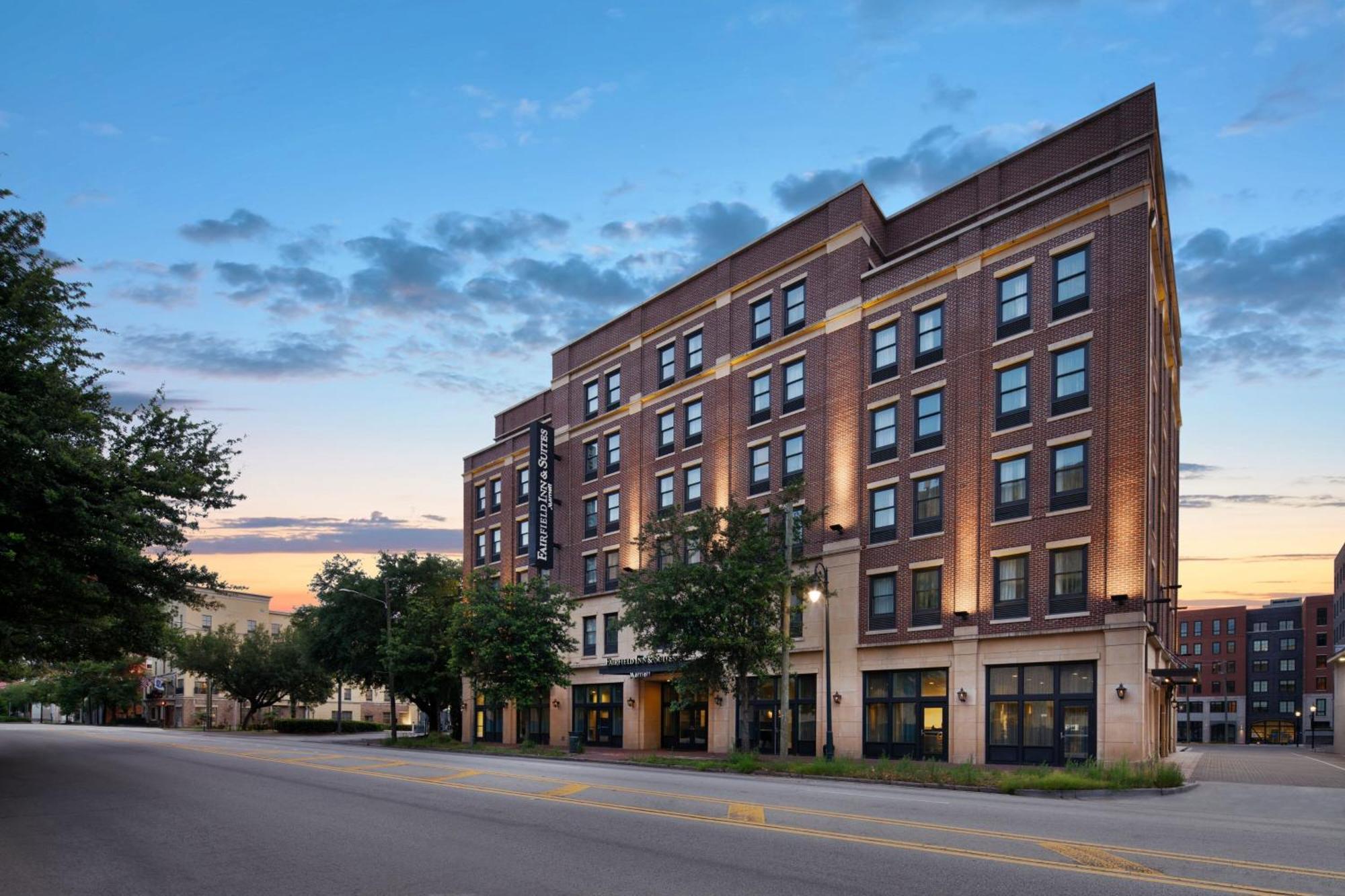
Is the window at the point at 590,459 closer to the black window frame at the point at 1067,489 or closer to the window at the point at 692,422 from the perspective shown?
the window at the point at 692,422

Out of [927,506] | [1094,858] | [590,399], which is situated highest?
[590,399]

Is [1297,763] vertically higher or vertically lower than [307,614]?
lower

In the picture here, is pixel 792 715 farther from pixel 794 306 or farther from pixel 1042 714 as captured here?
pixel 794 306

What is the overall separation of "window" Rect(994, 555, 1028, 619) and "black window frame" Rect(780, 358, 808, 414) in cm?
1155

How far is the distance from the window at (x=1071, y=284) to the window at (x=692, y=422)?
1857 cm

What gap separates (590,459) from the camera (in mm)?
54719

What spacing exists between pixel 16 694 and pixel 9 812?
15121cm

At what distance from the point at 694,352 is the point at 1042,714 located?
23.9 metres

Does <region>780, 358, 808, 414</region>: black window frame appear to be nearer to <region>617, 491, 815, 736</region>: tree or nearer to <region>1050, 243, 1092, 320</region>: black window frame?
<region>617, 491, 815, 736</region>: tree

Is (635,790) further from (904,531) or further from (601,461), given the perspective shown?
(601,461)

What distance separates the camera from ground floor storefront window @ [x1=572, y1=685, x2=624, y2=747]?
49.9m

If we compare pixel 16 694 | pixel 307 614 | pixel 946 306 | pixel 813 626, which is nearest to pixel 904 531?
pixel 813 626

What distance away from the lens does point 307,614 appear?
63500 mm

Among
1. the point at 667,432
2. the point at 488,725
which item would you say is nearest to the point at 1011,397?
the point at 667,432
